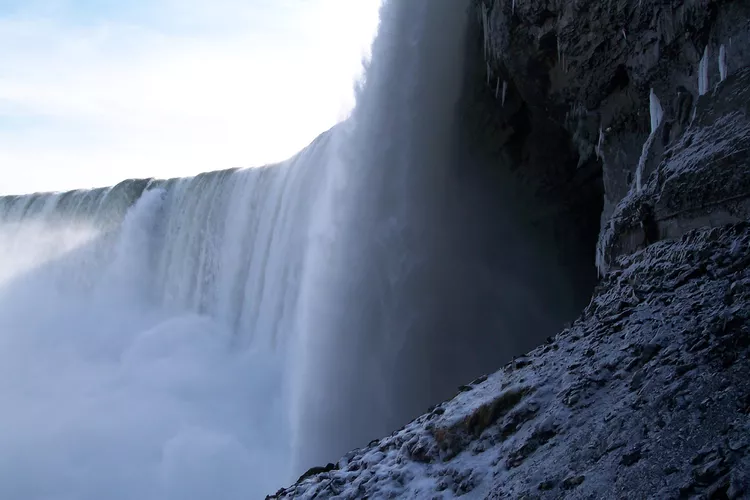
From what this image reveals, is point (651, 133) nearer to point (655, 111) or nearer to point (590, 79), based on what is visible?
point (655, 111)

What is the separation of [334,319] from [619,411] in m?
8.15

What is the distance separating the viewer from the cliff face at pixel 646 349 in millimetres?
3102

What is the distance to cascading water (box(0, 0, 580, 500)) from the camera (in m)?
11.4

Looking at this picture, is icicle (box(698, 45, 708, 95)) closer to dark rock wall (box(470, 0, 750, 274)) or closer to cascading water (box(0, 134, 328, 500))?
dark rock wall (box(470, 0, 750, 274))

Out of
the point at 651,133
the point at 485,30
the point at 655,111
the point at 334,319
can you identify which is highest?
the point at 485,30

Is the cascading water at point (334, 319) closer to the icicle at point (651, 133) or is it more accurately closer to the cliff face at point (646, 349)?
the cliff face at point (646, 349)

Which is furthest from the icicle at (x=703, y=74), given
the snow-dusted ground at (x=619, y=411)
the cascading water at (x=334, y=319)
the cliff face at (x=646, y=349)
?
the cascading water at (x=334, y=319)

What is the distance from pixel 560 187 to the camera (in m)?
13.1

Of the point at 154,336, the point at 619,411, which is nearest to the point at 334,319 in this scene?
the point at 619,411

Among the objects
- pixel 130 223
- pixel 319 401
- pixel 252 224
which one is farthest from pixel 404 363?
pixel 130 223

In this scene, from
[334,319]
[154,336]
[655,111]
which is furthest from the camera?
[154,336]

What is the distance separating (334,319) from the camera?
11.4 m

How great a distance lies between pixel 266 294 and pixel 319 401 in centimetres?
484

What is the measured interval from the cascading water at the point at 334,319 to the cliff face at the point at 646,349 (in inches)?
165
